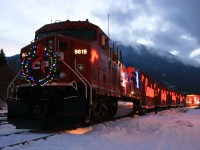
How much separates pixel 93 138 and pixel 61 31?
15.4 ft

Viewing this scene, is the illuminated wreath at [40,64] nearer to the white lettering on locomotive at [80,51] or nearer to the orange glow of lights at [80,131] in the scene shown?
the white lettering on locomotive at [80,51]

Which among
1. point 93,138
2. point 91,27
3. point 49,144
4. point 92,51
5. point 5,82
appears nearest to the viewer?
point 49,144

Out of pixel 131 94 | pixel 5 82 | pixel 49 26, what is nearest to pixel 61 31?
pixel 49 26

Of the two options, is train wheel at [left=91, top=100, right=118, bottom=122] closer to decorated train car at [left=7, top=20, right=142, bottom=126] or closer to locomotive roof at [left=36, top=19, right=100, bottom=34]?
decorated train car at [left=7, top=20, right=142, bottom=126]

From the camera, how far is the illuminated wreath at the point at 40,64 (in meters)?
11.5

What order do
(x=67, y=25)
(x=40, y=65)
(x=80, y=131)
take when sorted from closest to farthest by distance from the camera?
1. (x=40, y=65)
2. (x=80, y=131)
3. (x=67, y=25)

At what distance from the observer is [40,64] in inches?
461

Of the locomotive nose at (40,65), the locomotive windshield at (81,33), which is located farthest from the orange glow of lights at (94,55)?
the locomotive nose at (40,65)

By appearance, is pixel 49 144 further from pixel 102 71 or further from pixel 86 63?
pixel 102 71

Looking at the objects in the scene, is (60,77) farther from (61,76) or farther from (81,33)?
(81,33)

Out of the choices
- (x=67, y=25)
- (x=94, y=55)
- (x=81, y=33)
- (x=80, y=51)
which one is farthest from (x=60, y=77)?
(x=67, y=25)

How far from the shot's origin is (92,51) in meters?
12.1

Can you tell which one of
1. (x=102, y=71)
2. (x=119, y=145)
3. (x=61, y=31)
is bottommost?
(x=119, y=145)

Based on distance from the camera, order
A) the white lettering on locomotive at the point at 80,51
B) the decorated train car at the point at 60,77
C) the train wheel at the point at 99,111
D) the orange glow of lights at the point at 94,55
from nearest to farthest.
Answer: the decorated train car at the point at 60,77 < the white lettering on locomotive at the point at 80,51 < the orange glow of lights at the point at 94,55 < the train wheel at the point at 99,111
